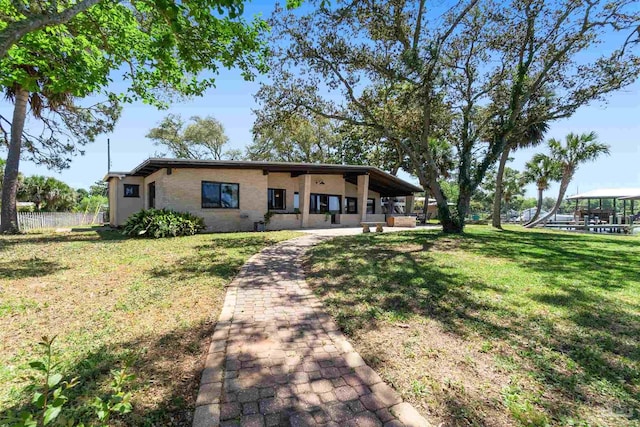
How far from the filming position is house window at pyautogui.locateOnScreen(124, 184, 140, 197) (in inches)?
714

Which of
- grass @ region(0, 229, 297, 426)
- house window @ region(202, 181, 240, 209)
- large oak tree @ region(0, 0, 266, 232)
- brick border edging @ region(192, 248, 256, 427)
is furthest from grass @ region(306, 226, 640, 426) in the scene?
house window @ region(202, 181, 240, 209)

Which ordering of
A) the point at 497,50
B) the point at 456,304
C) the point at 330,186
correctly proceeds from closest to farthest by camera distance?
the point at 456,304, the point at 497,50, the point at 330,186

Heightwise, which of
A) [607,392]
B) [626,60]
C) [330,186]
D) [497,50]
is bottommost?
[607,392]

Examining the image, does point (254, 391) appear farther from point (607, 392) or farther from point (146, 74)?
point (146, 74)

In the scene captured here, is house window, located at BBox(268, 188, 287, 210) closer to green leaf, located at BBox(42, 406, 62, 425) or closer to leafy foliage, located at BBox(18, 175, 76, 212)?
green leaf, located at BBox(42, 406, 62, 425)

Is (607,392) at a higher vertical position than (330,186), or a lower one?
lower

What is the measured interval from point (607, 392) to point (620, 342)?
3.98 feet

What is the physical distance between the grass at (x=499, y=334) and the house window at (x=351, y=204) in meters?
14.3

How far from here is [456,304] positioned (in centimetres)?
444

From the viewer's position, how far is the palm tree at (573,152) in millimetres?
21316

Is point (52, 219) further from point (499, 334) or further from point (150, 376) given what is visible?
point (499, 334)

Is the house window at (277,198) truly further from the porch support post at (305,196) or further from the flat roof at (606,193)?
the flat roof at (606,193)

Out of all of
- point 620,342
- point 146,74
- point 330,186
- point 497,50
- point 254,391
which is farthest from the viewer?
point 330,186

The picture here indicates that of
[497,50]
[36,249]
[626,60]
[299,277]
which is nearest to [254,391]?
[299,277]
